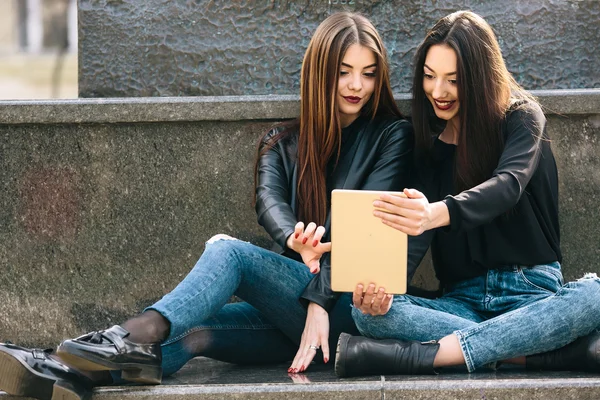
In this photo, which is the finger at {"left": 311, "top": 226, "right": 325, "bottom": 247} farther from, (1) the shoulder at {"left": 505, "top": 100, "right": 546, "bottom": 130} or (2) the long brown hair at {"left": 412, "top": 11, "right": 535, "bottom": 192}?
(1) the shoulder at {"left": 505, "top": 100, "right": 546, "bottom": 130}

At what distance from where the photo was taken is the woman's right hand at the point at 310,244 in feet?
12.2

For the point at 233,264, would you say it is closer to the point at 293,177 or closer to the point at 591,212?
the point at 293,177

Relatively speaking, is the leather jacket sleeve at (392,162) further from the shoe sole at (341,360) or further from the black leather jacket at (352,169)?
the shoe sole at (341,360)

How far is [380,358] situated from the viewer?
361 cm

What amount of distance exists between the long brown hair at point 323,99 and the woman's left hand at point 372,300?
62 centimetres

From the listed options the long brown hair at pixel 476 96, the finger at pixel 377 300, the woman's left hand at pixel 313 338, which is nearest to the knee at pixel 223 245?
the woman's left hand at pixel 313 338

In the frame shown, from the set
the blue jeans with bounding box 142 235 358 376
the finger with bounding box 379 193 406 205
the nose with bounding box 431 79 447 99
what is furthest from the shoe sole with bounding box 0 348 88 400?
the nose with bounding box 431 79 447 99

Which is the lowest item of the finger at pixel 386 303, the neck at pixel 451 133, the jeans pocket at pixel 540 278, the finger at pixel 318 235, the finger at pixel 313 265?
the finger at pixel 386 303

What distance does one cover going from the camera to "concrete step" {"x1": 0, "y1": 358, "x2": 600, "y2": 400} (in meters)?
3.36

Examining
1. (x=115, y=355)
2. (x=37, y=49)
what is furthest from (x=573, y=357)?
(x=37, y=49)

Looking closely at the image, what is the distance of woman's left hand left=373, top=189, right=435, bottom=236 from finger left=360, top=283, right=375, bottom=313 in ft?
0.88

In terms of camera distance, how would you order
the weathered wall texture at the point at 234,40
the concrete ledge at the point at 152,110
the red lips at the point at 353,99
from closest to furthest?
the red lips at the point at 353,99, the concrete ledge at the point at 152,110, the weathered wall texture at the point at 234,40

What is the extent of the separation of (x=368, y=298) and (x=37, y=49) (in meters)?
32.9

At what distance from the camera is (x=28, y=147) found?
4.61 m
